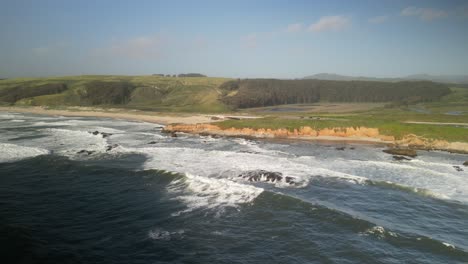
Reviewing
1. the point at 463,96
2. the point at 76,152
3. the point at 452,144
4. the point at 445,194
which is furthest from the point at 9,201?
the point at 463,96

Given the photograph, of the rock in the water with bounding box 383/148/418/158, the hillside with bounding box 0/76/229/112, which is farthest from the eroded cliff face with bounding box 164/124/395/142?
the hillside with bounding box 0/76/229/112

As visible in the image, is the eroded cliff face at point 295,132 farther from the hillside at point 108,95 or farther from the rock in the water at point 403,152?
the hillside at point 108,95

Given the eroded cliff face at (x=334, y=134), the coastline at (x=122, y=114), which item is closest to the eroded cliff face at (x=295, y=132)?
the eroded cliff face at (x=334, y=134)

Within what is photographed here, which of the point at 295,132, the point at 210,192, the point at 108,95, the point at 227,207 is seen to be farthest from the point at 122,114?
the point at 227,207

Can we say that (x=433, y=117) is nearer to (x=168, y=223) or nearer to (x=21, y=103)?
(x=168, y=223)

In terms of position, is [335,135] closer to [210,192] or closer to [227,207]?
[210,192]

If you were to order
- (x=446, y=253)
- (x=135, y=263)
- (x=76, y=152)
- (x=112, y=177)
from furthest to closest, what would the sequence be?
1. (x=76, y=152)
2. (x=112, y=177)
3. (x=446, y=253)
4. (x=135, y=263)
